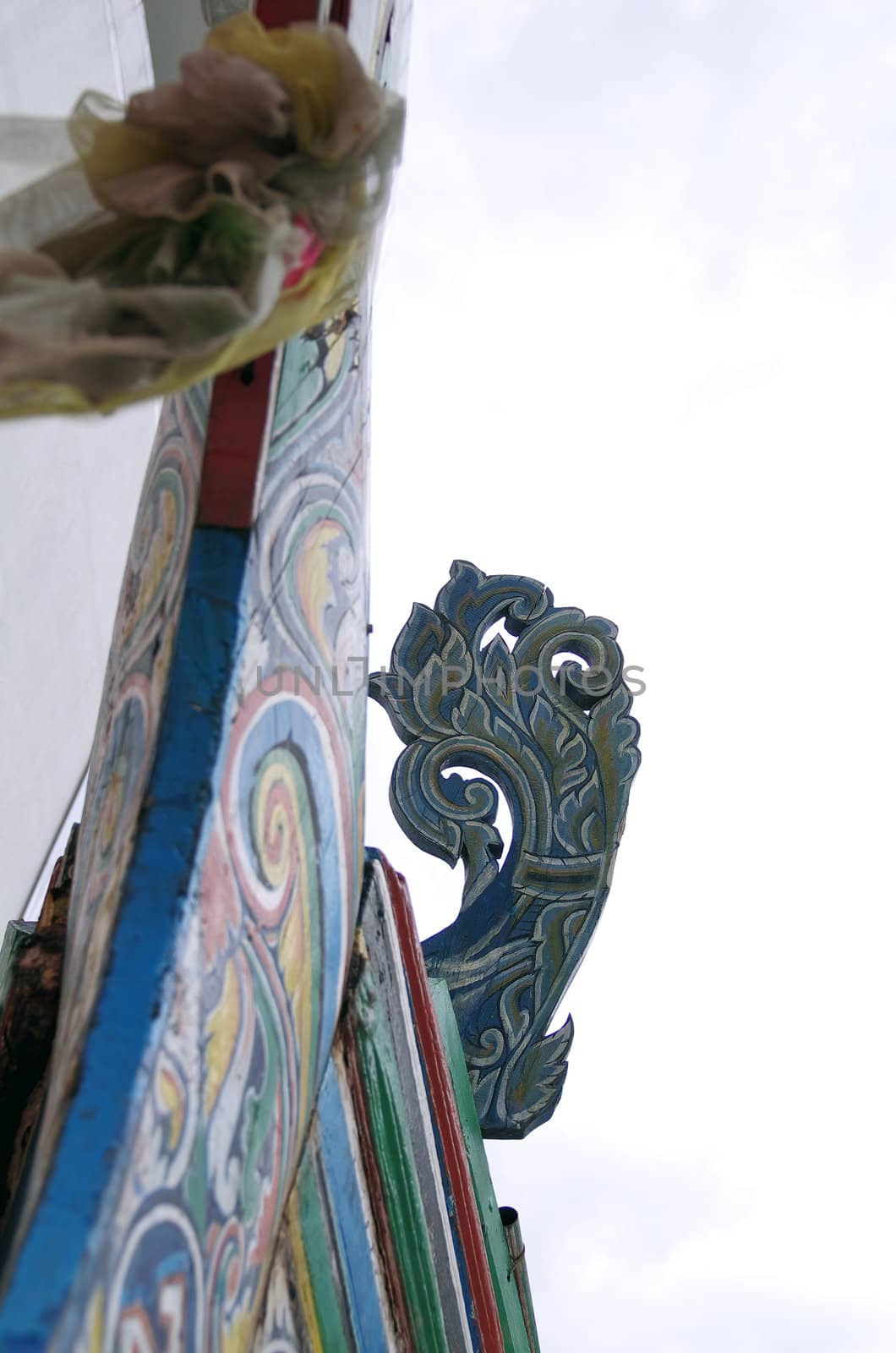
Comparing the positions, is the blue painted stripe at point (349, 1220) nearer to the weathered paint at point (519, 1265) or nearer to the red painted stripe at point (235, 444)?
the red painted stripe at point (235, 444)

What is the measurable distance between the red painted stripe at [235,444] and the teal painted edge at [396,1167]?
1.43 feet

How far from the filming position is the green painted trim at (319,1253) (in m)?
0.98

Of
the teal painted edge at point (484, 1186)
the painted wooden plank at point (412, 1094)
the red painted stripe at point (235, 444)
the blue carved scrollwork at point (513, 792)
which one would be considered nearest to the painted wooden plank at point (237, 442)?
the red painted stripe at point (235, 444)

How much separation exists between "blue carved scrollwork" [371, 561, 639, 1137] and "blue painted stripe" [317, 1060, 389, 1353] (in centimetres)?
95

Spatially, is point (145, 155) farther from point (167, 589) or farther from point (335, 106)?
point (167, 589)

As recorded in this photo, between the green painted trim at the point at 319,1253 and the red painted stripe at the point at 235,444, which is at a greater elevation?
the red painted stripe at the point at 235,444

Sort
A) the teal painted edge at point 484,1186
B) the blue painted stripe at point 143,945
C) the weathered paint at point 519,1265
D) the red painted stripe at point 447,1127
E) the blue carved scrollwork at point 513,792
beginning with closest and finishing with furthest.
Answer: the blue painted stripe at point 143,945
the red painted stripe at point 447,1127
the teal painted edge at point 484,1186
the weathered paint at point 519,1265
the blue carved scrollwork at point 513,792

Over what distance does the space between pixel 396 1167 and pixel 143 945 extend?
1.63 feet

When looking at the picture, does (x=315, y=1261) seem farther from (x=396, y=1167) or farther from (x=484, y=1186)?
(x=484, y=1186)

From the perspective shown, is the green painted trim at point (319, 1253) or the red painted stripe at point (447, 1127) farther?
the red painted stripe at point (447, 1127)

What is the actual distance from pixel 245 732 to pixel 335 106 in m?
0.40

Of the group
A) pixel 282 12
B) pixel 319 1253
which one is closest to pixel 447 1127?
pixel 319 1253

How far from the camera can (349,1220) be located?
105 cm

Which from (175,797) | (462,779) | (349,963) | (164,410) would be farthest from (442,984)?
(175,797)
